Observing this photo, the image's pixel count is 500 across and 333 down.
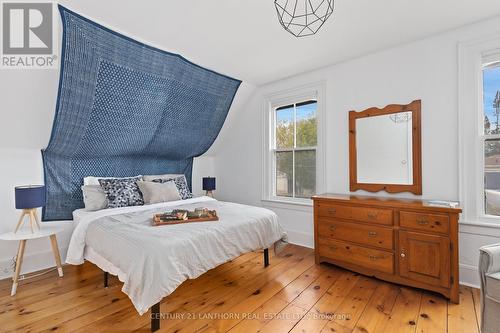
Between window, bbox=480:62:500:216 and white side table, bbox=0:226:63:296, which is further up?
window, bbox=480:62:500:216

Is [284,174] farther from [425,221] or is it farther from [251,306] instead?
[251,306]

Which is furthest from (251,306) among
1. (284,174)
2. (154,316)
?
(284,174)

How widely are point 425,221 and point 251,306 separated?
1.67 metres

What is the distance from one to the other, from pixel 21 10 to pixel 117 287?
251 cm

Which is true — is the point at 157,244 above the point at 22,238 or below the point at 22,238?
above

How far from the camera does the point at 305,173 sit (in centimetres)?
367

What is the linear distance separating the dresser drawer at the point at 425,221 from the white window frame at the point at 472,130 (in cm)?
48

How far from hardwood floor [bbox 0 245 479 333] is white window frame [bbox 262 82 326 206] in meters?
1.25

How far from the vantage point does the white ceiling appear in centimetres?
209

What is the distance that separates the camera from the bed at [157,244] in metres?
1.72

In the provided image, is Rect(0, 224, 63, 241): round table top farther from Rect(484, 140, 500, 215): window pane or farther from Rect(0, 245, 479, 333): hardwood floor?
Rect(484, 140, 500, 215): window pane

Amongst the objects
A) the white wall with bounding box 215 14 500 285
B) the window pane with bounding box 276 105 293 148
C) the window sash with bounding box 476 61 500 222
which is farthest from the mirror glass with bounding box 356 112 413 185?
the window pane with bounding box 276 105 293 148

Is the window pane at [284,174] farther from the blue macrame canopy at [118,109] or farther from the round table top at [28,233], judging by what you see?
the round table top at [28,233]

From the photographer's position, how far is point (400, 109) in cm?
276
